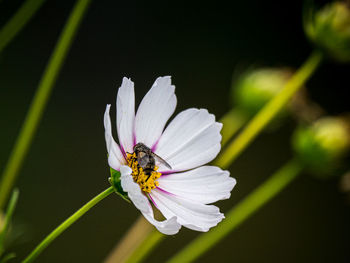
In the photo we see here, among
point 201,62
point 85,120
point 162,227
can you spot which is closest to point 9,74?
point 85,120

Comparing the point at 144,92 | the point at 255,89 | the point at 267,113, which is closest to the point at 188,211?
the point at 267,113

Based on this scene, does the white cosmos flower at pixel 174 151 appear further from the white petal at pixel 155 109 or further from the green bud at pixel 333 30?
the green bud at pixel 333 30

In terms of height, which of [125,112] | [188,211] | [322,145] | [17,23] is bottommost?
[322,145]

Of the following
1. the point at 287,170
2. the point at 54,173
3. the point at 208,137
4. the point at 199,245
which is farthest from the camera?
the point at 54,173

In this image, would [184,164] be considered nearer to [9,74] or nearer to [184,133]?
[184,133]

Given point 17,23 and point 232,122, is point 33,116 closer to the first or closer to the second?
point 17,23

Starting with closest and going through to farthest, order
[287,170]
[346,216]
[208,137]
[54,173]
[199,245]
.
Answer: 1. [208,137]
2. [199,245]
3. [287,170]
4. [54,173]
5. [346,216]
